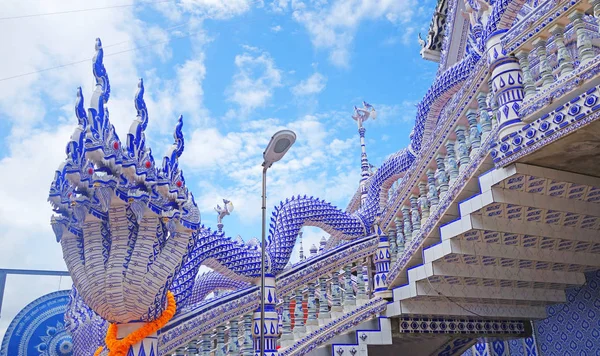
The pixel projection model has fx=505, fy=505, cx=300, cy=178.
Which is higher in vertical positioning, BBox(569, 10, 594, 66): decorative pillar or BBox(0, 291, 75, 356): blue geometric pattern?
BBox(569, 10, 594, 66): decorative pillar

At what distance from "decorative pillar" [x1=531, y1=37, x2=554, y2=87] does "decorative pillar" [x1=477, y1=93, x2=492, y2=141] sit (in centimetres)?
64

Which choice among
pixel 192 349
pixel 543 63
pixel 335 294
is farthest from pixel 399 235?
pixel 543 63

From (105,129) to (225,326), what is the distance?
2469 mm

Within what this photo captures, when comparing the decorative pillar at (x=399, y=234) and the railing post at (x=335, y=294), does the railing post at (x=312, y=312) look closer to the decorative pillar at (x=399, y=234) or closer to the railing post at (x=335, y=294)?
the railing post at (x=335, y=294)

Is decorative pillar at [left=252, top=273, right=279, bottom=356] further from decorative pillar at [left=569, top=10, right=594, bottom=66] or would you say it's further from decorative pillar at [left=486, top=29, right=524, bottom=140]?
decorative pillar at [left=569, top=10, right=594, bottom=66]

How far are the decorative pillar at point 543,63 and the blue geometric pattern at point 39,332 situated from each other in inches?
489

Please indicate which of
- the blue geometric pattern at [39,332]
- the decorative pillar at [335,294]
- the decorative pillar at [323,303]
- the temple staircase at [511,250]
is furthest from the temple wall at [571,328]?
the blue geometric pattern at [39,332]

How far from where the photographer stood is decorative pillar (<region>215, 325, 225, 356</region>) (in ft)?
17.3

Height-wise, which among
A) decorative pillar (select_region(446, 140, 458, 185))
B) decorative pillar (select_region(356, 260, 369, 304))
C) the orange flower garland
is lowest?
the orange flower garland

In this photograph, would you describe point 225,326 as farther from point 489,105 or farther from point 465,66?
point 465,66

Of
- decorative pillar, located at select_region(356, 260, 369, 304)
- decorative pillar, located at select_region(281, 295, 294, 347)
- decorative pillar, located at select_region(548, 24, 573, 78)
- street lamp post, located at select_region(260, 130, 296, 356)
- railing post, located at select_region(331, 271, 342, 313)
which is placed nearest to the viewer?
decorative pillar, located at select_region(548, 24, 573, 78)

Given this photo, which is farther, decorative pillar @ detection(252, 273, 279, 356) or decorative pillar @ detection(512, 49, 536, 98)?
decorative pillar @ detection(252, 273, 279, 356)

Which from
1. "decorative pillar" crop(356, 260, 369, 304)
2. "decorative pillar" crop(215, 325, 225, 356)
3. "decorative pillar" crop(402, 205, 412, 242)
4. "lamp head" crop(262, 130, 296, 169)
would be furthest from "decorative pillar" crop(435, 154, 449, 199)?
"decorative pillar" crop(215, 325, 225, 356)

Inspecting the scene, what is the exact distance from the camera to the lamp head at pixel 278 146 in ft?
12.3
